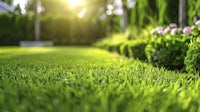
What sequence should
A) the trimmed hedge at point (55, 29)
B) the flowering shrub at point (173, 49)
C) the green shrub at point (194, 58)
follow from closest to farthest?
the green shrub at point (194, 58) → the flowering shrub at point (173, 49) → the trimmed hedge at point (55, 29)

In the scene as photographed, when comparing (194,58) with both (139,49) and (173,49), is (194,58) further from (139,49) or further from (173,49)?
(139,49)

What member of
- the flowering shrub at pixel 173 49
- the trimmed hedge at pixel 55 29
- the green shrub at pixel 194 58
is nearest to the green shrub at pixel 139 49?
the flowering shrub at pixel 173 49

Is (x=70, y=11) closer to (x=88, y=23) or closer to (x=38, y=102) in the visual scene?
(x=88, y=23)

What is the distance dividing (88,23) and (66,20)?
2.09m

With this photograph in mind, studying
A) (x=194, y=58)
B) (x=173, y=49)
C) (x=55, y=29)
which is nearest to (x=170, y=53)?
(x=173, y=49)

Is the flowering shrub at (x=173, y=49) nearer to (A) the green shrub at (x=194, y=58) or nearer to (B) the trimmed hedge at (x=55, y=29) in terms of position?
(A) the green shrub at (x=194, y=58)

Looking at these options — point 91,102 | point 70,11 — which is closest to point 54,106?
point 91,102

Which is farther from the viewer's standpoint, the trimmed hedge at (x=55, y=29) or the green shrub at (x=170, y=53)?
the trimmed hedge at (x=55, y=29)

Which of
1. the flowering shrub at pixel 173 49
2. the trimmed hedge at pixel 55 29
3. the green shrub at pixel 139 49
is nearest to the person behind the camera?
the flowering shrub at pixel 173 49

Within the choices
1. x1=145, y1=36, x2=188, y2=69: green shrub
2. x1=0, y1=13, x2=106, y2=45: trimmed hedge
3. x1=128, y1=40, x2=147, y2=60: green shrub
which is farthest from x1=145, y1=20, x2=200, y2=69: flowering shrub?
x1=0, y1=13, x2=106, y2=45: trimmed hedge

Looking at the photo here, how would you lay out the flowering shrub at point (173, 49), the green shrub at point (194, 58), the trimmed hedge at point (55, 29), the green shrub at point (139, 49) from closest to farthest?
the green shrub at point (194, 58) → the flowering shrub at point (173, 49) → the green shrub at point (139, 49) → the trimmed hedge at point (55, 29)

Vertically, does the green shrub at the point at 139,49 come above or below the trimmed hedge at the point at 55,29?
below

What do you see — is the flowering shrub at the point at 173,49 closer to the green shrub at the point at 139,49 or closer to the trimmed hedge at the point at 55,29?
the green shrub at the point at 139,49

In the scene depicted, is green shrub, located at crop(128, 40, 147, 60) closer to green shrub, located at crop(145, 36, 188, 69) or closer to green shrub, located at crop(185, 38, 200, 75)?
green shrub, located at crop(145, 36, 188, 69)
